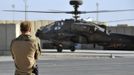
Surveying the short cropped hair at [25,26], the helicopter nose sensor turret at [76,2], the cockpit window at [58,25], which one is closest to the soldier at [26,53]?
the short cropped hair at [25,26]

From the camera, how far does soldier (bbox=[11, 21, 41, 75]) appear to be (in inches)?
309

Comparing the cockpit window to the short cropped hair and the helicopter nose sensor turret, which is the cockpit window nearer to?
the helicopter nose sensor turret

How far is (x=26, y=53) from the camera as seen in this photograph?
789 cm

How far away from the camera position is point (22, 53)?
26.0 ft

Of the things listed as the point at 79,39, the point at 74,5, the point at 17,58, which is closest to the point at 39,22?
the point at 79,39

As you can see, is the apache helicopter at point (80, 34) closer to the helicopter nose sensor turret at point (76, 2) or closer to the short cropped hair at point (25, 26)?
the helicopter nose sensor turret at point (76, 2)

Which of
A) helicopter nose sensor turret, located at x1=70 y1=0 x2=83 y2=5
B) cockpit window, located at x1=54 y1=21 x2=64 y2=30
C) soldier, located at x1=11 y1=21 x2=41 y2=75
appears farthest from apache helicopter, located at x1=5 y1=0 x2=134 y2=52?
soldier, located at x1=11 y1=21 x2=41 y2=75

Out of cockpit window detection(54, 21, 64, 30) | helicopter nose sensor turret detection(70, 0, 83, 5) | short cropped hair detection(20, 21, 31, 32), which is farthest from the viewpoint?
cockpit window detection(54, 21, 64, 30)

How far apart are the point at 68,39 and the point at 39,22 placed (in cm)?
1623

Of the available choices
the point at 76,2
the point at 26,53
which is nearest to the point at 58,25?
the point at 76,2

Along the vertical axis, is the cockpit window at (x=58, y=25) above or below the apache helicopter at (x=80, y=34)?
above

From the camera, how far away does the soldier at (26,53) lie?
7852mm

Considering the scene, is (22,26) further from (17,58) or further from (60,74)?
(60,74)

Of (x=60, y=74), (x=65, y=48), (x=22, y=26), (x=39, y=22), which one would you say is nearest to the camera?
(x=22, y=26)
